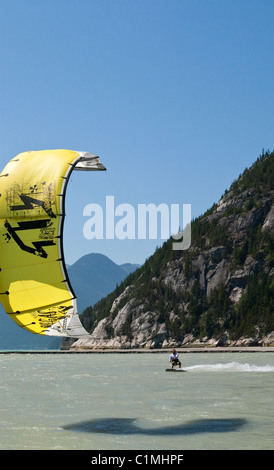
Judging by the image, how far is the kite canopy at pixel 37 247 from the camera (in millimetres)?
16406

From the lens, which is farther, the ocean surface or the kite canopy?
the ocean surface

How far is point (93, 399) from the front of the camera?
4197 cm

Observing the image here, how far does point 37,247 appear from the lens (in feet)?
54.5

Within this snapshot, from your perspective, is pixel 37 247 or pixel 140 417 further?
pixel 140 417

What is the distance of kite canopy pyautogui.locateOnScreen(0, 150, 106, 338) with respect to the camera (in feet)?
53.8

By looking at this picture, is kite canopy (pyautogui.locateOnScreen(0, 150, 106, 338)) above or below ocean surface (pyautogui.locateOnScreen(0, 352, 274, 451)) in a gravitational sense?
above

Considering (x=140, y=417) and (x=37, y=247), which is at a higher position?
(x=37, y=247)

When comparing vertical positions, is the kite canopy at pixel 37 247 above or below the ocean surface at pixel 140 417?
above

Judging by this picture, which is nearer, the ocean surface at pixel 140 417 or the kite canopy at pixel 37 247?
the kite canopy at pixel 37 247
